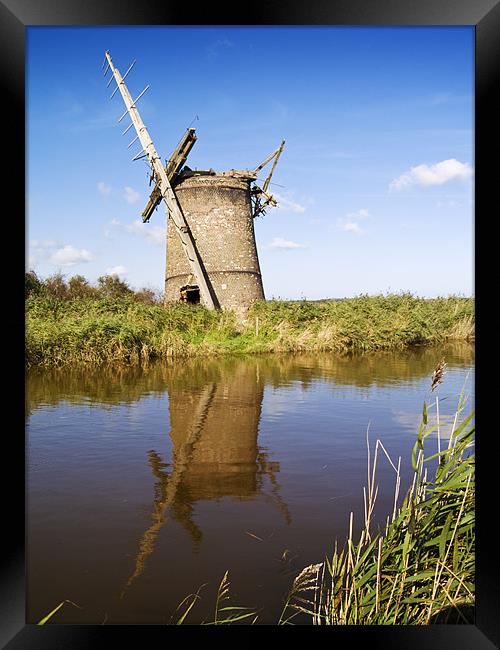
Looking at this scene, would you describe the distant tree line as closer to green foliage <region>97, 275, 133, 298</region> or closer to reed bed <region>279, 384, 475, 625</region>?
green foliage <region>97, 275, 133, 298</region>

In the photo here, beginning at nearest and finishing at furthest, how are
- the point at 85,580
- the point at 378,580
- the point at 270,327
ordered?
the point at 378,580 → the point at 85,580 → the point at 270,327

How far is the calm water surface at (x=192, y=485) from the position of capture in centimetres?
322

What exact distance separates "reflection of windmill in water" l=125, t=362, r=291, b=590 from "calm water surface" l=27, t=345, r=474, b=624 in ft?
0.06

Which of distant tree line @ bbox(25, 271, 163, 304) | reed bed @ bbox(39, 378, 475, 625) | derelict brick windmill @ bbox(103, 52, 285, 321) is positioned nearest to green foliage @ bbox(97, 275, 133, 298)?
distant tree line @ bbox(25, 271, 163, 304)

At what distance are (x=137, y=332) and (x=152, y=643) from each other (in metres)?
12.5

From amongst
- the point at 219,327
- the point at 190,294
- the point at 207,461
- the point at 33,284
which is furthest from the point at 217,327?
the point at 207,461

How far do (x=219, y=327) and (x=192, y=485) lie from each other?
38.4 ft

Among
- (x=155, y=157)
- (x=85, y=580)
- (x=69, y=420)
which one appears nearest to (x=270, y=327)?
(x=155, y=157)

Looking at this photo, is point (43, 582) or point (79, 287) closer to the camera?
point (43, 582)

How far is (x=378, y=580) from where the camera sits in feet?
8.37

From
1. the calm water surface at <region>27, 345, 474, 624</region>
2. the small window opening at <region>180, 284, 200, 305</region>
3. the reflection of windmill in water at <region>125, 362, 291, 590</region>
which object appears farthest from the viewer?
the small window opening at <region>180, 284, 200, 305</region>

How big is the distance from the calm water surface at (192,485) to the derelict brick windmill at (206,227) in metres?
7.94

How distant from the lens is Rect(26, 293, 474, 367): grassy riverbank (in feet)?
42.9
